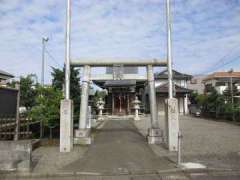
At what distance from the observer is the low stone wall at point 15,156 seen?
25.2 feet

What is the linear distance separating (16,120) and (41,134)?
8.16ft

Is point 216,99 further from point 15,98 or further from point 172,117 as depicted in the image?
point 15,98

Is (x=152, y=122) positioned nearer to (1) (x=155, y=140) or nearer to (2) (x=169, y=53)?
(1) (x=155, y=140)

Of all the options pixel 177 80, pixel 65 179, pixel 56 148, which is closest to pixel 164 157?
pixel 65 179

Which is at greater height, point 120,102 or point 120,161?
point 120,102

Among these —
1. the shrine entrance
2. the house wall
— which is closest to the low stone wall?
the shrine entrance

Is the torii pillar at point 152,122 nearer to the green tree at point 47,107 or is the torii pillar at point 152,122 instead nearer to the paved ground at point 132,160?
the paved ground at point 132,160

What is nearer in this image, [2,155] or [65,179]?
[65,179]

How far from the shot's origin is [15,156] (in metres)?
7.72

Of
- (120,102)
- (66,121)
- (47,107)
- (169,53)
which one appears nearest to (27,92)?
(47,107)

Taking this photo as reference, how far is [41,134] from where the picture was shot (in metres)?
13.5

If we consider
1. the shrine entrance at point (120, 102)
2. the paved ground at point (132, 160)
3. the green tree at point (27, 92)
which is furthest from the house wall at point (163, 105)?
the paved ground at point (132, 160)

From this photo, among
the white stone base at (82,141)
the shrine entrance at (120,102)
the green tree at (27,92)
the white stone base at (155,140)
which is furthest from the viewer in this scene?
the shrine entrance at (120,102)

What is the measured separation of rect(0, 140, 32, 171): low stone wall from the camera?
769 cm
